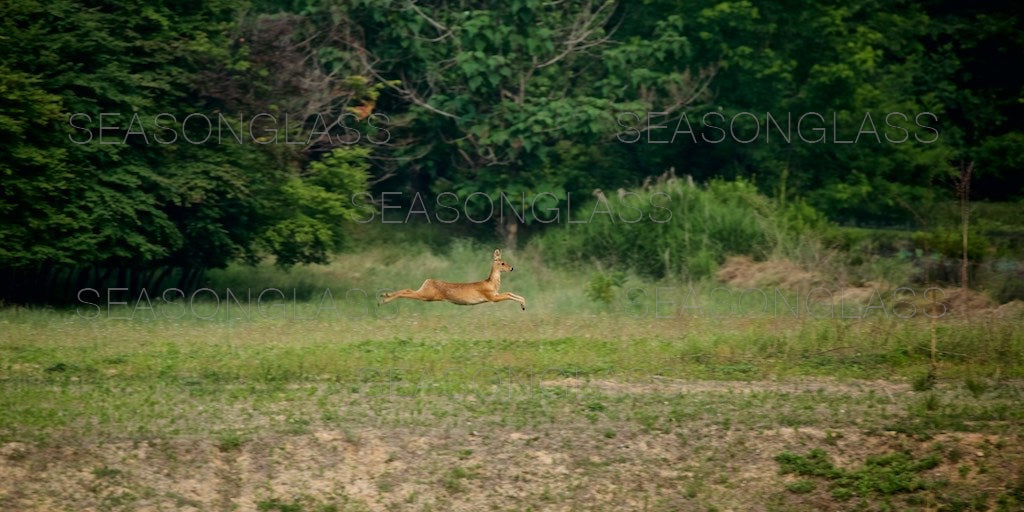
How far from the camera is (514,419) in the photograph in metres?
13.4

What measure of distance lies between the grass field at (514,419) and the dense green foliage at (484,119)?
3626 mm

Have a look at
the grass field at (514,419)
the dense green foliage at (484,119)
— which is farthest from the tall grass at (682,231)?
the grass field at (514,419)

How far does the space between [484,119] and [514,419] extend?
1564cm

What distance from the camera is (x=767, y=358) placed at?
54.6ft

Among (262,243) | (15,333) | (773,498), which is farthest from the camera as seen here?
(262,243)

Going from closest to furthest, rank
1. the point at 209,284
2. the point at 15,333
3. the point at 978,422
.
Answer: the point at 978,422
the point at 15,333
the point at 209,284

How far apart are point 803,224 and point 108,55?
1334cm

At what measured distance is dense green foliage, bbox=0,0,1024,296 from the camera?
67.2 feet

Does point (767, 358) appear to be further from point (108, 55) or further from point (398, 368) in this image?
point (108, 55)

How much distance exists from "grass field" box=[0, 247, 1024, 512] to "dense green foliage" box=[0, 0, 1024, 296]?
3.63 m

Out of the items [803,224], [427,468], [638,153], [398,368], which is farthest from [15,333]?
[638,153]

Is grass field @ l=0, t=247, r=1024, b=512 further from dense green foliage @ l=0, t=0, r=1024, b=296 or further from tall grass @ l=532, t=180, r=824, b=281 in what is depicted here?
tall grass @ l=532, t=180, r=824, b=281

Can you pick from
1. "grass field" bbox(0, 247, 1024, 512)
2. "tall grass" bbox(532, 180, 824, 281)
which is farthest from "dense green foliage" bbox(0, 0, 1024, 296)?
"grass field" bbox(0, 247, 1024, 512)

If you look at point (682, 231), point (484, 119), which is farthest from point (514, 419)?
point (484, 119)
